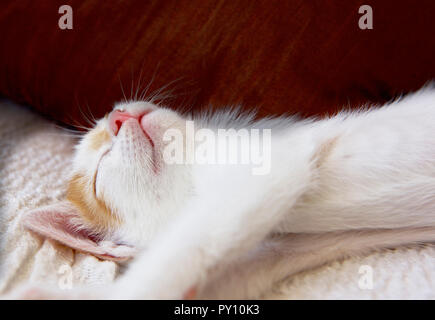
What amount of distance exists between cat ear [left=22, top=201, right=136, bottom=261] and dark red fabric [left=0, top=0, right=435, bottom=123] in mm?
248

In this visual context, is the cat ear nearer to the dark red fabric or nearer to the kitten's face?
the kitten's face

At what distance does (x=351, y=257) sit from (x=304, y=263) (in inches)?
3.0

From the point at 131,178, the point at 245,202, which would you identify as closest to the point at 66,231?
the point at 131,178

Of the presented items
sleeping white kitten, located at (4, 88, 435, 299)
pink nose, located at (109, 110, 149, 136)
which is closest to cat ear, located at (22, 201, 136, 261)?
sleeping white kitten, located at (4, 88, 435, 299)

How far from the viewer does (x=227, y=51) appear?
0.78 metres

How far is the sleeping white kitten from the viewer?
0.55 metres

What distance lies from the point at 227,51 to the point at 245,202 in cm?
34

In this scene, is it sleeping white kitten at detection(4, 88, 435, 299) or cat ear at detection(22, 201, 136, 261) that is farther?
cat ear at detection(22, 201, 136, 261)

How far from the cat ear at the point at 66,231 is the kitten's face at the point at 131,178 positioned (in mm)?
27

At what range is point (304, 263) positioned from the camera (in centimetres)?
62

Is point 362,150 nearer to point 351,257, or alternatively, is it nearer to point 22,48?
point 351,257

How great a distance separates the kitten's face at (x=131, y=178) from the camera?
692mm

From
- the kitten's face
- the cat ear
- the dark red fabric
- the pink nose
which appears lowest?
the cat ear
